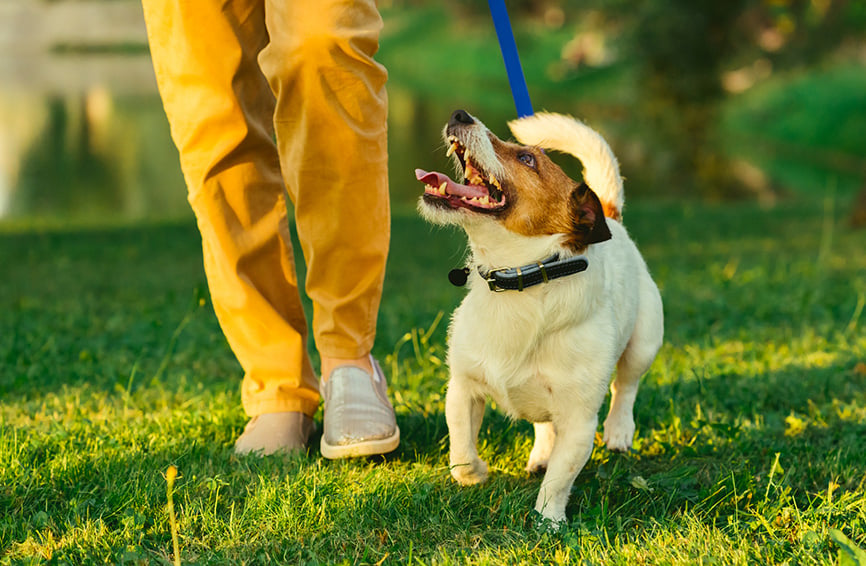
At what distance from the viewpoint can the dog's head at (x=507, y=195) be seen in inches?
101

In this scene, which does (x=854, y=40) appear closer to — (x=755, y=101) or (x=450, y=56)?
(x=755, y=101)

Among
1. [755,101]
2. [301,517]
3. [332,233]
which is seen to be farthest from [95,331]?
[755,101]

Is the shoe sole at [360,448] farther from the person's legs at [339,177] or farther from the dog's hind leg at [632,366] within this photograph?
the dog's hind leg at [632,366]

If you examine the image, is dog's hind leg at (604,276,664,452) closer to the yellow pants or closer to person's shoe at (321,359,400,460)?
person's shoe at (321,359,400,460)

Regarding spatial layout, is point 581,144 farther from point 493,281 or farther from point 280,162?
point 280,162

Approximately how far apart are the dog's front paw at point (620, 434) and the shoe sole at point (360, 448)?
29.3 inches

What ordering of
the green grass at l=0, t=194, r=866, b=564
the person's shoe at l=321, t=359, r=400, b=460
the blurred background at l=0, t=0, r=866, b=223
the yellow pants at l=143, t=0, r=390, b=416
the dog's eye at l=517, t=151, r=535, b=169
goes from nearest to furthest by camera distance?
the green grass at l=0, t=194, r=866, b=564 → the dog's eye at l=517, t=151, r=535, b=169 → the yellow pants at l=143, t=0, r=390, b=416 → the person's shoe at l=321, t=359, r=400, b=460 → the blurred background at l=0, t=0, r=866, b=223

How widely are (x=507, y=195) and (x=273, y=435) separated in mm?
1130

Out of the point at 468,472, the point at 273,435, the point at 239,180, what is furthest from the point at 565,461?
the point at 239,180

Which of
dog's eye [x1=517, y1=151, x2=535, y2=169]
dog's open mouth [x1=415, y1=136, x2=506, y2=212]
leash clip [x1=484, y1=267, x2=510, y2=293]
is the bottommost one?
leash clip [x1=484, y1=267, x2=510, y2=293]

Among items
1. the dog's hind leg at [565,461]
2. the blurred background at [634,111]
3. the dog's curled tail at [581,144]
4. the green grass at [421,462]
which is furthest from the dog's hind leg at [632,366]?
the blurred background at [634,111]

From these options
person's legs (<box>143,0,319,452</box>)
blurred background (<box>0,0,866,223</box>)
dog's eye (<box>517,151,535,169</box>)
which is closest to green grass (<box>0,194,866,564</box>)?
person's legs (<box>143,0,319,452</box>)

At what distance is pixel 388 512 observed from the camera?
2.57m

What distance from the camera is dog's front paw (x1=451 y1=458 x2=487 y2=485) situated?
108 inches
